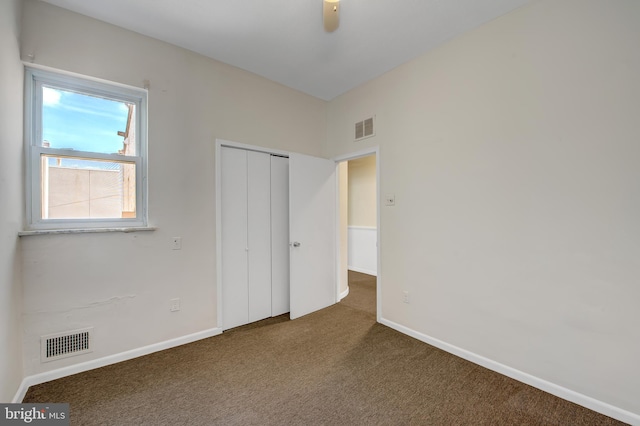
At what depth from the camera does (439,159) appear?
251 centimetres

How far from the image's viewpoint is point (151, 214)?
2.38m

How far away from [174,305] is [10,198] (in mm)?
1440

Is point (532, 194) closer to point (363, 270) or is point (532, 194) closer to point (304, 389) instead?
point (304, 389)

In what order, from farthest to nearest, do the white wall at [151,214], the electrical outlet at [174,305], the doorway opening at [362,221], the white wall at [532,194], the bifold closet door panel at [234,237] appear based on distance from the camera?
the doorway opening at [362,221] → the bifold closet door panel at [234,237] → the electrical outlet at [174,305] → the white wall at [151,214] → the white wall at [532,194]

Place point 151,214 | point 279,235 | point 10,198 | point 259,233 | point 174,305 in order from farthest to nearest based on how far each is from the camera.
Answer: point 279,235, point 259,233, point 174,305, point 151,214, point 10,198

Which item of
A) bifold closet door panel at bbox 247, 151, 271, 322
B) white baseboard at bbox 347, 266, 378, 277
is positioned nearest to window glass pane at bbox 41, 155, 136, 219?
bifold closet door panel at bbox 247, 151, 271, 322

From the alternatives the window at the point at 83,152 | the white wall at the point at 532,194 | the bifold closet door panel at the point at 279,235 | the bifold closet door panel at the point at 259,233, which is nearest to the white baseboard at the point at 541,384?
the white wall at the point at 532,194

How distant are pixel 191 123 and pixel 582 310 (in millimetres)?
3646

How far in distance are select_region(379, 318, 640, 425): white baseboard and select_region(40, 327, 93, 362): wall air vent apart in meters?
3.04

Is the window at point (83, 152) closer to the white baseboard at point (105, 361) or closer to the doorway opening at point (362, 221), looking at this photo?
the white baseboard at point (105, 361)

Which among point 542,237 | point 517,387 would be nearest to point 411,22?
point 542,237

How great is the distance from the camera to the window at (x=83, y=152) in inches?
78.6

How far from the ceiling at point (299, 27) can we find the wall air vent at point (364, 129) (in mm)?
578

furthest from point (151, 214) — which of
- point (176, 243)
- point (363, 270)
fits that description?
point (363, 270)
